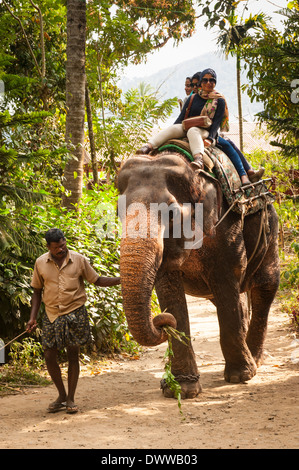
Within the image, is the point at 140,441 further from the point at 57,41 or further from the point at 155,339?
the point at 57,41

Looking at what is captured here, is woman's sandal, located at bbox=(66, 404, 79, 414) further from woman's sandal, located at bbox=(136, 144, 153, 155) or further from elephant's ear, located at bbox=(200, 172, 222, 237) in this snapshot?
woman's sandal, located at bbox=(136, 144, 153, 155)

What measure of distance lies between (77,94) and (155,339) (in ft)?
16.8

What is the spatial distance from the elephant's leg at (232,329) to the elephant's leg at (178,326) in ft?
1.63

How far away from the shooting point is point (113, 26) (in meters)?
14.5

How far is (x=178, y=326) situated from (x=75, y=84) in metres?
4.39

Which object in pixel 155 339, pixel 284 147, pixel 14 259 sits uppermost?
pixel 284 147

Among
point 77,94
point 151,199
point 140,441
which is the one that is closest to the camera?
point 140,441

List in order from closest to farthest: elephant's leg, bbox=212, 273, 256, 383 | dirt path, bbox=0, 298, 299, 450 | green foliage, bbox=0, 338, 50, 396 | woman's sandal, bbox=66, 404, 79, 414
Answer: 1. dirt path, bbox=0, 298, 299, 450
2. woman's sandal, bbox=66, 404, 79, 414
3. elephant's leg, bbox=212, 273, 256, 383
4. green foliage, bbox=0, 338, 50, 396

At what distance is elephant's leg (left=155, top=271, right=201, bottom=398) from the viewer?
6477 millimetres

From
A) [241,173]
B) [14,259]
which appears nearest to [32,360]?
[14,259]

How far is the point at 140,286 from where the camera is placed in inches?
203

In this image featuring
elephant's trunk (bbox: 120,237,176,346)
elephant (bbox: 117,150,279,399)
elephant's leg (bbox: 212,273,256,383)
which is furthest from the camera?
elephant's leg (bbox: 212,273,256,383)

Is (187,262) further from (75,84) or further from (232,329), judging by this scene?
(75,84)

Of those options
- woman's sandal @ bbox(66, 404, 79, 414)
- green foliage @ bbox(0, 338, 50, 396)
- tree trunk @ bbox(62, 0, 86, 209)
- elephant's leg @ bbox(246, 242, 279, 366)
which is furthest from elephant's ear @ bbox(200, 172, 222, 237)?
tree trunk @ bbox(62, 0, 86, 209)
